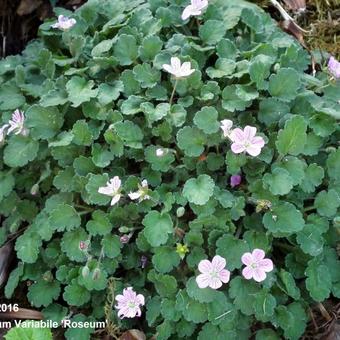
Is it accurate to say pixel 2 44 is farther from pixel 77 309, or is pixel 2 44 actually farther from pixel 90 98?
pixel 77 309

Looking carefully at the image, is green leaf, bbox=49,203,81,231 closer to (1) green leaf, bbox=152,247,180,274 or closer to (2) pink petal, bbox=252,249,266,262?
(1) green leaf, bbox=152,247,180,274

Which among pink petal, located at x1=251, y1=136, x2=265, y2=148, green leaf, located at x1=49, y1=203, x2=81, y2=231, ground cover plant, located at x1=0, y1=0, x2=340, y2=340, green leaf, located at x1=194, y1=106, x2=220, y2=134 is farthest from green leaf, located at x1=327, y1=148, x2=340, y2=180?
green leaf, located at x1=49, y1=203, x2=81, y2=231

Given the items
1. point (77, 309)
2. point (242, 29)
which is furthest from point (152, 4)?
point (77, 309)

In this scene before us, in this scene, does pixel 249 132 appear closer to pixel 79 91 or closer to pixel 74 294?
pixel 79 91

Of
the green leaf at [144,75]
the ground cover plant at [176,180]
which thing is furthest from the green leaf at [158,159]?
the green leaf at [144,75]

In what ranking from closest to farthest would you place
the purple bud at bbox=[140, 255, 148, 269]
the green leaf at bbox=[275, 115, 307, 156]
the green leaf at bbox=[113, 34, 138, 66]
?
the green leaf at bbox=[275, 115, 307, 156], the purple bud at bbox=[140, 255, 148, 269], the green leaf at bbox=[113, 34, 138, 66]

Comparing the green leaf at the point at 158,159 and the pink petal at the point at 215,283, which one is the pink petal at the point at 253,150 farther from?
the pink petal at the point at 215,283
